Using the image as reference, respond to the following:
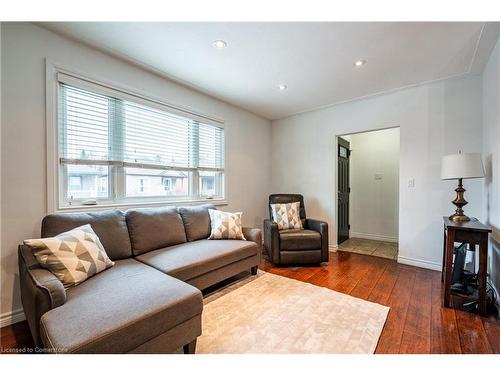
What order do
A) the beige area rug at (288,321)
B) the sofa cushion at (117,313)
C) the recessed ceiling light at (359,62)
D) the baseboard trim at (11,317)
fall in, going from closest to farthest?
1. the sofa cushion at (117,313)
2. the beige area rug at (288,321)
3. the baseboard trim at (11,317)
4. the recessed ceiling light at (359,62)

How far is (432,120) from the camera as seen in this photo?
278 centimetres

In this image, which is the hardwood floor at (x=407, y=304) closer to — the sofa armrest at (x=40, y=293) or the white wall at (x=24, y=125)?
the sofa armrest at (x=40, y=293)

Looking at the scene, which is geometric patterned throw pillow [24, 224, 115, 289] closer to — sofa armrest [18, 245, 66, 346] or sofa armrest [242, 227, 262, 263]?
sofa armrest [18, 245, 66, 346]

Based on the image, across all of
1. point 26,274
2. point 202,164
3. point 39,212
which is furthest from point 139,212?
point 202,164

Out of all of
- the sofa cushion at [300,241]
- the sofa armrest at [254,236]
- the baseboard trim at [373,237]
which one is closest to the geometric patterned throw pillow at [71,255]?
the sofa armrest at [254,236]

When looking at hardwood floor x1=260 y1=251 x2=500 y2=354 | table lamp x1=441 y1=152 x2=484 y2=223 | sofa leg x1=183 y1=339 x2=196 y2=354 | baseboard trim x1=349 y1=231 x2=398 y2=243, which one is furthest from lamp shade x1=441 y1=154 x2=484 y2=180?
sofa leg x1=183 y1=339 x2=196 y2=354

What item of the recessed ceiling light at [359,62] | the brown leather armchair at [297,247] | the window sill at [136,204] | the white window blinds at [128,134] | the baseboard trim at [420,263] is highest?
the recessed ceiling light at [359,62]

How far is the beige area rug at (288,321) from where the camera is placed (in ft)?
4.74

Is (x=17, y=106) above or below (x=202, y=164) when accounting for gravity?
above

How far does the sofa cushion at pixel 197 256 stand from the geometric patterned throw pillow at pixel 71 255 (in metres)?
0.43

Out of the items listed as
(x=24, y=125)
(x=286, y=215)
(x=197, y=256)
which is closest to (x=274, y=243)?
(x=286, y=215)

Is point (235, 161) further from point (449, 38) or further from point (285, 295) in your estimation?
point (449, 38)
